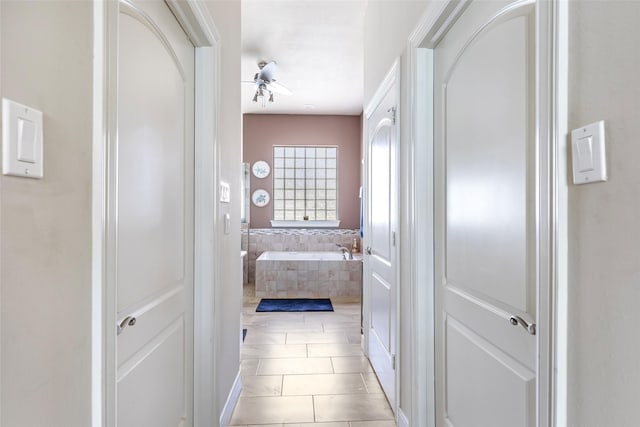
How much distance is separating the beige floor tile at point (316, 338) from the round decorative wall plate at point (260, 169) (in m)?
3.50

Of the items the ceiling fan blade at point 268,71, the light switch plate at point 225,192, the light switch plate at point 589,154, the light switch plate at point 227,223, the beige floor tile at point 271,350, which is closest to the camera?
the light switch plate at point 589,154

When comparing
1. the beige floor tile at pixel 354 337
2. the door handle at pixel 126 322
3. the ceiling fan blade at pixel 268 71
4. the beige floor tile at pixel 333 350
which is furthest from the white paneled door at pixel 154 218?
the ceiling fan blade at pixel 268 71

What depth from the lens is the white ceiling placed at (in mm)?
2986

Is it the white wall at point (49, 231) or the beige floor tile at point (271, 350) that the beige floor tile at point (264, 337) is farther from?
the white wall at point (49, 231)

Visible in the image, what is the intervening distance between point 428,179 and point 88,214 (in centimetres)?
132

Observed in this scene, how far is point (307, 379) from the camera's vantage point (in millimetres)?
2484

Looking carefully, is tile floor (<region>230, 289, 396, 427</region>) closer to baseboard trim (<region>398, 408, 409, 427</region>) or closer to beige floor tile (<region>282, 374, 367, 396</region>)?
beige floor tile (<region>282, 374, 367, 396</region>)

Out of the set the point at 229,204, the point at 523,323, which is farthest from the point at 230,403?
the point at 523,323

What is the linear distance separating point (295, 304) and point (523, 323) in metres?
3.82

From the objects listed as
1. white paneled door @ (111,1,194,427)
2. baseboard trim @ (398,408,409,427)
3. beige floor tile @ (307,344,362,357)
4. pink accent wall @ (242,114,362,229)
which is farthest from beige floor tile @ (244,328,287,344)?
pink accent wall @ (242,114,362,229)

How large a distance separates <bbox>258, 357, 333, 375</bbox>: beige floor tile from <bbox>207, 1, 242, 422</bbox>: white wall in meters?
0.41

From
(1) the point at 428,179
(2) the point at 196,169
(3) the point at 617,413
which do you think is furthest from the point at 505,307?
(2) the point at 196,169

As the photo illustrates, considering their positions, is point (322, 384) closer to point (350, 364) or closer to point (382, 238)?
point (350, 364)

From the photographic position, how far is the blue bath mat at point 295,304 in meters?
4.35
